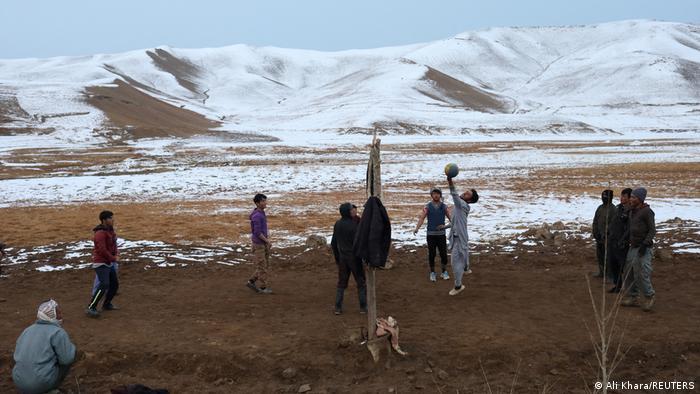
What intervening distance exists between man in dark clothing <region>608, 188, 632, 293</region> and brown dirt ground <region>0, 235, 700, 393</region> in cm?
47

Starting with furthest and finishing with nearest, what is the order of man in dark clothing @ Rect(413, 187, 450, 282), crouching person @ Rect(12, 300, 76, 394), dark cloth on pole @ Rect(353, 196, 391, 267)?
man in dark clothing @ Rect(413, 187, 450, 282), dark cloth on pole @ Rect(353, 196, 391, 267), crouching person @ Rect(12, 300, 76, 394)

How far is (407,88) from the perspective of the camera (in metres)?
116

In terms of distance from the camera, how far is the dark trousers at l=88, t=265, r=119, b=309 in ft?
27.4

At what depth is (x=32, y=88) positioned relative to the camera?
8638 centimetres

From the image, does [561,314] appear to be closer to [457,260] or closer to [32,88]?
[457,260]

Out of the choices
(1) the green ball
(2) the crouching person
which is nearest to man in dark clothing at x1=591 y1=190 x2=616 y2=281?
(1) the green ball

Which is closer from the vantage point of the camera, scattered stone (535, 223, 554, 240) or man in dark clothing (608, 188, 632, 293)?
man in dark clothing (608, 188, 632, 293)

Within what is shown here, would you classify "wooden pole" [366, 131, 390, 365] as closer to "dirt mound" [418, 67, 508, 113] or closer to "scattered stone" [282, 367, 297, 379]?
"scattered stone" [282, 367, 297, 379]

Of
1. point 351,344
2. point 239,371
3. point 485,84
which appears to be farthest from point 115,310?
point 485,84

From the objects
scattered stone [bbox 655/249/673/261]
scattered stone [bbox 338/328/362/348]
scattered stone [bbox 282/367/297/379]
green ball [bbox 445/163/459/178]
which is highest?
green ball [bbox 445/163/459/178]

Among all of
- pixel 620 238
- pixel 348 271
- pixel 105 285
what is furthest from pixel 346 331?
pixel 620 238

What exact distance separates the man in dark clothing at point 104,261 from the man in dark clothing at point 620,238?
7731mm

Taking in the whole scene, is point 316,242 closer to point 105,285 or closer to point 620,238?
point 105,285

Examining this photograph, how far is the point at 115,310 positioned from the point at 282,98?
137 m
